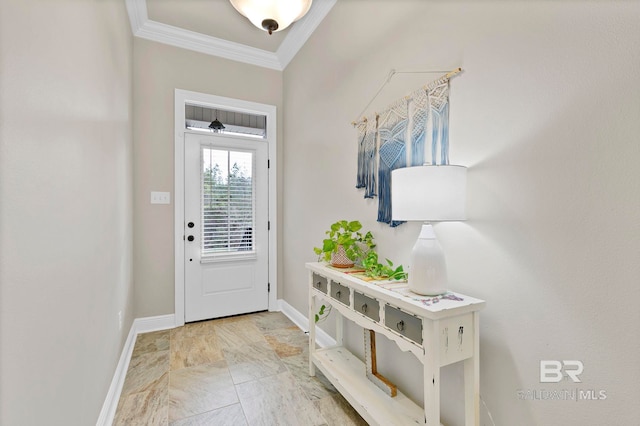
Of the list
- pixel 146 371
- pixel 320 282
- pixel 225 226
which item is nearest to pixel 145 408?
pixel 146 371

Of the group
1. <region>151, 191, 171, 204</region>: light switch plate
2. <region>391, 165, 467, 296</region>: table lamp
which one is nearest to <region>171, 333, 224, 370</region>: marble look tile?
<region>151, 191, 171, 204</region>: light switch plate

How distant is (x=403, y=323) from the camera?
1283 mm

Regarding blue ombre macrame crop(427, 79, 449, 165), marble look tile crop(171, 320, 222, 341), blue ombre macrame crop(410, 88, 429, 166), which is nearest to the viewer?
blue ombre macrame crop(427, 79, 449, 165)

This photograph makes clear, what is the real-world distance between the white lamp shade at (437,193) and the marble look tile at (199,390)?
1.65 m

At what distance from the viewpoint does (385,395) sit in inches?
63.2

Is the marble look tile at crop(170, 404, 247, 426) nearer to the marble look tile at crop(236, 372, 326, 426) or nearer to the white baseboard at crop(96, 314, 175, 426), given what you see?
the marble look tile at crop(236, 372, 326, 426)

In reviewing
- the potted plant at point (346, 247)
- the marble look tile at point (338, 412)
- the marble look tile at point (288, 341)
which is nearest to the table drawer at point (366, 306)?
the potted plant at point (346, 247)

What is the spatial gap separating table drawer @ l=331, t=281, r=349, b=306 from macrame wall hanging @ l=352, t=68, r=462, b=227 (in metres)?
0.48

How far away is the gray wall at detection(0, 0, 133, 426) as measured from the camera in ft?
2.40

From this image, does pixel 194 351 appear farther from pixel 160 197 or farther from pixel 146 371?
pixel 160 197

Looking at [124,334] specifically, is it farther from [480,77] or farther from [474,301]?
[480,77]

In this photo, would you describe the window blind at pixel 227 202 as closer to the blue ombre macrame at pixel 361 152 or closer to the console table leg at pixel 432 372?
the blue ombre macrame at pixel 361 152

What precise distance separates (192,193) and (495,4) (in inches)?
113

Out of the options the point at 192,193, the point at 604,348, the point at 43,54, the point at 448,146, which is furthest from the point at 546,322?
the point at 192,193
